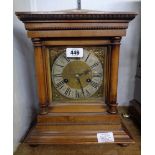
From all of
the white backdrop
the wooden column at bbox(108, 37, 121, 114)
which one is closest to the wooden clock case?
the wooden column at bbox(108, 37, 121, 114)

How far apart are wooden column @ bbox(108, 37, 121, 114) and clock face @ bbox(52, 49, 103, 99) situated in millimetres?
48

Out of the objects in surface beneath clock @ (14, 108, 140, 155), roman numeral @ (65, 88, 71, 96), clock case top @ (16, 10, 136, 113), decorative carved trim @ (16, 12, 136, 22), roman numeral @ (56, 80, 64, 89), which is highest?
decorative carved trim @ (16, 12, 136, 22)

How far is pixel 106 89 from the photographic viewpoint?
2.37ft

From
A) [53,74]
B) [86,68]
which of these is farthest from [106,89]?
[53,74]

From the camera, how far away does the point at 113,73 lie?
2.24ft

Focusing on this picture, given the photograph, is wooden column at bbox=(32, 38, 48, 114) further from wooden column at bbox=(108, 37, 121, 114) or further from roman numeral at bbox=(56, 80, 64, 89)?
wooden column at bbox=(108, 37, 121, 114)

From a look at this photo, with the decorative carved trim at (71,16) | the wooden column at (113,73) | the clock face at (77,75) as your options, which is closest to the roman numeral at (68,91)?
the clock face at (77,75)

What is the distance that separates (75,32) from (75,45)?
58mm

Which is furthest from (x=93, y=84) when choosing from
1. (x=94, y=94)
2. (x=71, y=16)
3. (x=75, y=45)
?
(x=71, y=16)

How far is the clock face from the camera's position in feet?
2.28

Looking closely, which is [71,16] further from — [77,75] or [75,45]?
[77,75]
